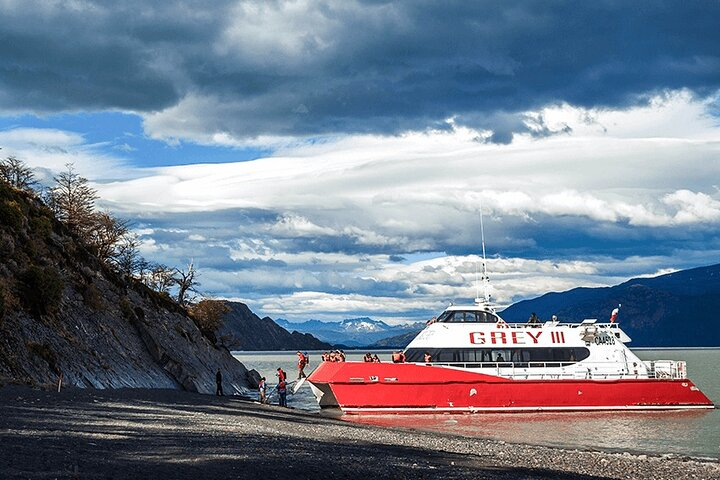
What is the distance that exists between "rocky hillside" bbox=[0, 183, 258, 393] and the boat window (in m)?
14.7

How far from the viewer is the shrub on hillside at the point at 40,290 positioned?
3934 centimetres

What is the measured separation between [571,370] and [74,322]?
26760 mm

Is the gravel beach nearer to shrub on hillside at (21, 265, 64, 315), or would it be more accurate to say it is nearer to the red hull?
shrub on hillside at (21, 265, 64, 315)

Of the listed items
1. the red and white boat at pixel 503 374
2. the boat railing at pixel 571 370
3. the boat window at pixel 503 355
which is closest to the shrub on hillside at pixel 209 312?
the red and white boat at pixel 503 374

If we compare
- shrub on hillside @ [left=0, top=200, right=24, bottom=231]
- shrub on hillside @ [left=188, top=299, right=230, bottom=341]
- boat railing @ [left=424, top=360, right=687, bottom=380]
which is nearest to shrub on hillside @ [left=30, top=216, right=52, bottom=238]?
shrub on hillside @ [left=0, top=200, right=24, bottom=231]

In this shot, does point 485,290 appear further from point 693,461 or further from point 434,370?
point 693,461

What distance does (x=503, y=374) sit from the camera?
45.7m

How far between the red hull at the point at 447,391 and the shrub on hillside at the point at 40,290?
45.9 ft

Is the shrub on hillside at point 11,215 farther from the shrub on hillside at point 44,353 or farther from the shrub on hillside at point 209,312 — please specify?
the shrub on hillside at point 209,312

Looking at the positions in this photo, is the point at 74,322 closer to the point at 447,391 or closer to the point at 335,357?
the point at 335,357

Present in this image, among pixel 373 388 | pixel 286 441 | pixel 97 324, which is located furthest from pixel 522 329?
pixel 286 441

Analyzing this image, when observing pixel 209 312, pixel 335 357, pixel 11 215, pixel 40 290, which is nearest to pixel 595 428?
pixel 335 357

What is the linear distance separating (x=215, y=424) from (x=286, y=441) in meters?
4.12

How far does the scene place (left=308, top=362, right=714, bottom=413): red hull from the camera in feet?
143
